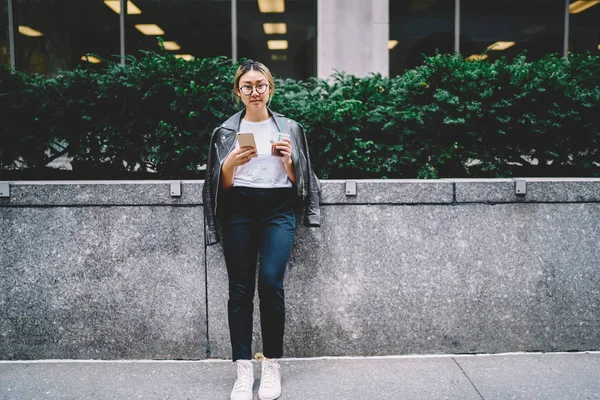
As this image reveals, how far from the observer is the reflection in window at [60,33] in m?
8.54

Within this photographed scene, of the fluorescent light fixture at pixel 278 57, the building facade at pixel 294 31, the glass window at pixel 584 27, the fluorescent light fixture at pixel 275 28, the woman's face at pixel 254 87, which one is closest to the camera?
the woman's face at pixel 254 87

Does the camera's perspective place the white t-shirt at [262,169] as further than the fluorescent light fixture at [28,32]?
No

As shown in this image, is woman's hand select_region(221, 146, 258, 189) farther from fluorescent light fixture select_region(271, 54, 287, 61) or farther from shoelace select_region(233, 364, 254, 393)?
fluorescent light fixture select_region(271, 54, 287, 61)

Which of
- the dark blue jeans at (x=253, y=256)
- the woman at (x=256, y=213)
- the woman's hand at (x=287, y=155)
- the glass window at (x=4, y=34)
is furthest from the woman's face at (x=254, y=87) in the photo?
the glass window at (x=4, y=34)

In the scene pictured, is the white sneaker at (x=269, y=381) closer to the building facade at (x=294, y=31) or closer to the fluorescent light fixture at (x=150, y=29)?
the building facade at (x=294, y=31)

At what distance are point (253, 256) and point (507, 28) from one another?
7543 millimetres

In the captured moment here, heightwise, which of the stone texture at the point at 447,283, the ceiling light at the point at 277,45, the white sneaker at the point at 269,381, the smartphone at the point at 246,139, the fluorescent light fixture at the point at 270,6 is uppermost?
the fluorescent light fixture at the point at 270,6

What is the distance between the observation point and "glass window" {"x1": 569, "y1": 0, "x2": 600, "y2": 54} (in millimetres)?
9008

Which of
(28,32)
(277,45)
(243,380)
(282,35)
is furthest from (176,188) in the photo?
(28,32)

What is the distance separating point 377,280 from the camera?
3969 mm

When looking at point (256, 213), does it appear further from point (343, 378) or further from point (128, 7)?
point (128, 7)

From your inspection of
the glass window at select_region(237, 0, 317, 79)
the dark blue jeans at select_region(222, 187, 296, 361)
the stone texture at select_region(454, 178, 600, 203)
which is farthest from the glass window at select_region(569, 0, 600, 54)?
the dark blue jeans at select_region(222, 187, 296, 361)

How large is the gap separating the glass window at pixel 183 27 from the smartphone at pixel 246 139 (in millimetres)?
5820

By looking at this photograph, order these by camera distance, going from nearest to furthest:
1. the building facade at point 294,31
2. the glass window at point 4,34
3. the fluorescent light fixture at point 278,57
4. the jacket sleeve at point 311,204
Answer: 1. the jacket sleeve at point 311,204
2. the building facade at point 294,31
3. the fluorescent light fixture at point 278,57
4. the glass window at point 4,34
